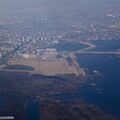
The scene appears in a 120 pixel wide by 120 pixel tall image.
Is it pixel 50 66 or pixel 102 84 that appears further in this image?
pixel 50 66

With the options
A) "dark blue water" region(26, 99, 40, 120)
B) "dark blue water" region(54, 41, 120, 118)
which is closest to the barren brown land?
"dark blue water" region(54, 41, 120, 118)

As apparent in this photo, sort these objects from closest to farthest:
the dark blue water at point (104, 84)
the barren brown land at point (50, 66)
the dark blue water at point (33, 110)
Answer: the dark blue water at point (33, 110)
the dark blue water at point (104, 84)
the barren brown land at point (50, 66)

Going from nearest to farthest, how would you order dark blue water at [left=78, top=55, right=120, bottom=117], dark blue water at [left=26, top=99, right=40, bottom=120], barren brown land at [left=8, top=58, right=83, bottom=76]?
dark blue water at [left=26, top=99, right=40, bottom=120] → dark blue water at [left=78, top=55, right=120, bottom=117] → barren brown land at [left=8, top=58, right=83, bottom=76]

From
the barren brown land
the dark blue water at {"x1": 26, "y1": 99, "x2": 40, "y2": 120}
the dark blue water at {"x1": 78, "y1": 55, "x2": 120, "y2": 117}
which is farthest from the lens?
the barren brown land

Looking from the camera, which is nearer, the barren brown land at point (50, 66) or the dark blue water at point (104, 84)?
the dark blue water at point (104, 84)

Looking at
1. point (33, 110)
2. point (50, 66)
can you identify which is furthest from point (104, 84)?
point (33, 110)

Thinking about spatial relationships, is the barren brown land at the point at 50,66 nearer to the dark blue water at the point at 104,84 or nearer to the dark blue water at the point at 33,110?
the dark blue water at the point at 104,84

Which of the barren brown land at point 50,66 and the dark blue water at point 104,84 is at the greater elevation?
the barren brown land at point 50,66

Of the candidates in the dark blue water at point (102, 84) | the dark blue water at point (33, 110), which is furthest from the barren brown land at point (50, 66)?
the dark blue water at point (33, 110)

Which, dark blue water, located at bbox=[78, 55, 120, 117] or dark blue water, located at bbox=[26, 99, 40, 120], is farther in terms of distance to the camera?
dark blue water, located at bbox=[78, 55, 120, 117]

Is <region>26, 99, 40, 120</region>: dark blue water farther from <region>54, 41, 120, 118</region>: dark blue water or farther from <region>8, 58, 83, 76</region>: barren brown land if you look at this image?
<region>8, 58, 83, 76</region>: barren brown land

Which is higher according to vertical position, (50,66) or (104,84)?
(50,66)

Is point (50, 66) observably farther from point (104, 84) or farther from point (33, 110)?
point (33, 110)
